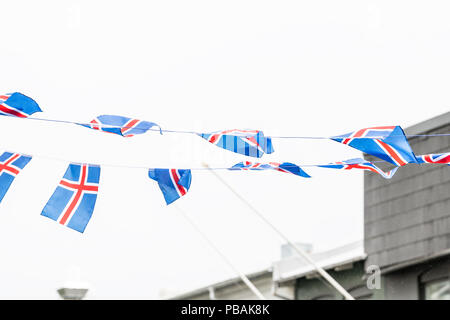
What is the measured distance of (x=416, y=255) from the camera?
1645 centimetres

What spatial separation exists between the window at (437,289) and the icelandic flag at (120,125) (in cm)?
969

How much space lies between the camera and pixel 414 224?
16.7 meters

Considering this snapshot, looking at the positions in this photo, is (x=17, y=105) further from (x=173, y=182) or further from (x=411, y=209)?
(x=411, y=209)

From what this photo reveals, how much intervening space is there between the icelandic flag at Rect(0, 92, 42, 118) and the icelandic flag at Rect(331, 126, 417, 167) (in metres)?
2.57

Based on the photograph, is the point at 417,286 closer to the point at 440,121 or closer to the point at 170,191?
the point at 440,121

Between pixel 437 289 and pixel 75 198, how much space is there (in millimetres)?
9740

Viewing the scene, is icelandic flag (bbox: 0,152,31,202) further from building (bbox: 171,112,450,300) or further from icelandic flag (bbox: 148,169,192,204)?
building (bbox: 171,112,450,300)

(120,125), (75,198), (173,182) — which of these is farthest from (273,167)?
(75,198)

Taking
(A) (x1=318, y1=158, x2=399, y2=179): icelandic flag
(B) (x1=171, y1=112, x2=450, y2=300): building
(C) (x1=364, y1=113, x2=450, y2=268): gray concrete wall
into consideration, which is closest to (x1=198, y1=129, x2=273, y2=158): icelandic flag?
(A) (x1=318, y1=158, x2=399, y2=179): icelandic flag

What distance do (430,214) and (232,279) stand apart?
7.96m

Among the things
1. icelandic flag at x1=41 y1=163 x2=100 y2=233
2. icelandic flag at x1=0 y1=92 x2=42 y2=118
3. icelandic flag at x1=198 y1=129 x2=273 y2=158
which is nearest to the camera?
icelandic flag at x1=0 y1=92 x2=42 y2=118

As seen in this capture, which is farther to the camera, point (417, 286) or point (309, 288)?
point (309, 288)

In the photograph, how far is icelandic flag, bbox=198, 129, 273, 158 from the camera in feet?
25.7
